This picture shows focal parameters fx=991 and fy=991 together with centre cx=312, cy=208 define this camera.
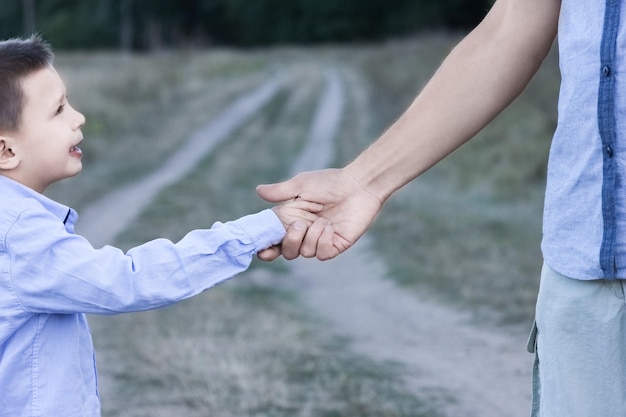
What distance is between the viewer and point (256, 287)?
7922mm

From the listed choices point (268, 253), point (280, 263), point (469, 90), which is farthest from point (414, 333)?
point (469, 90)

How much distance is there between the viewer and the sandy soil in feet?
16.7

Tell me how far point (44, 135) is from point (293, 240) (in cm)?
61

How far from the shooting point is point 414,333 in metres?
6.52

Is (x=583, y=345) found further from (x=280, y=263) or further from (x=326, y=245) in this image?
(x=280, y=263)

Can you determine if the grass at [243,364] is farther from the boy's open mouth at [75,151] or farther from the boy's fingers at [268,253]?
the boy's open mouth at [75,151]

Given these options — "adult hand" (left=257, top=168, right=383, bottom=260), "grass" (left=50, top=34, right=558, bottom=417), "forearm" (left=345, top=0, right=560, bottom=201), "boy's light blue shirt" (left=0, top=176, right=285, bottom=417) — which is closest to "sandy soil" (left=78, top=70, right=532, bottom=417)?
"grass" (left=50, top=34, right=558, bottom=417)

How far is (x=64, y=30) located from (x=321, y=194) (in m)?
62.9

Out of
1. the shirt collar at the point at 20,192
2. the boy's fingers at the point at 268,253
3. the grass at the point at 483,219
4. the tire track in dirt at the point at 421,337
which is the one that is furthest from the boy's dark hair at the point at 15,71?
the grass at the point at 483,219

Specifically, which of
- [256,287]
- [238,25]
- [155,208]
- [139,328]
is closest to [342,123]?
[155,208]

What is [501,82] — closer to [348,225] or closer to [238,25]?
[348,225]

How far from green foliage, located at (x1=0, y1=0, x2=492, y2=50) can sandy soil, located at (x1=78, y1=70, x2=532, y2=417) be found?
45463 mm

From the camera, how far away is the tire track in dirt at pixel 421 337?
16.5 feet

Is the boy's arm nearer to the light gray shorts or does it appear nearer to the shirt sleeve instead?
the shirt sleeve
